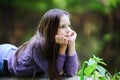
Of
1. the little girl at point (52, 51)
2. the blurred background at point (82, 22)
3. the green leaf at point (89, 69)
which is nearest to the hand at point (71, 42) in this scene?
the little girl at point (52, 51)

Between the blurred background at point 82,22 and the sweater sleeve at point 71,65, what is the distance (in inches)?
90.3

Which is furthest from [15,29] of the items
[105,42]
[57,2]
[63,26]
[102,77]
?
[102,77]

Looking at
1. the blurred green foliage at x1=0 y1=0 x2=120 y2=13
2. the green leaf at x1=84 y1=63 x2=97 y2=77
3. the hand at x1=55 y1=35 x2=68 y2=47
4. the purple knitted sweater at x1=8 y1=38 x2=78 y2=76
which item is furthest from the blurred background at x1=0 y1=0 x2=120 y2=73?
the green leaf at x1=84 y1=63 x2=97 y2=77

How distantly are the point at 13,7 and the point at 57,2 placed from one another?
650 mm

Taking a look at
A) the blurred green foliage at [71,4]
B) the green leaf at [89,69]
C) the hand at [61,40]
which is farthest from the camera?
the blurred green foliage at [71,4]

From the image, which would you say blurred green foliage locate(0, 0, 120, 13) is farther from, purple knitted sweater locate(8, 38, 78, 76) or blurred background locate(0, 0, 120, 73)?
purple knitted sweater locate(8, 38, 78, 76)

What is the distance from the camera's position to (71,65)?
2.79 meters

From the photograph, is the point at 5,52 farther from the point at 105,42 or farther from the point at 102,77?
the point at 105,42

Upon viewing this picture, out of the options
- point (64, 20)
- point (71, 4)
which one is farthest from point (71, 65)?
point (71, 4)

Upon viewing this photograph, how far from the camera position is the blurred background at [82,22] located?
17.6 feet

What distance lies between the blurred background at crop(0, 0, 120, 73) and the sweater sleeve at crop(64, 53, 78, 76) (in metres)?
2.29

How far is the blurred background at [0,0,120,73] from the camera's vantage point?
17.6 feet

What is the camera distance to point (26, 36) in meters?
5.64

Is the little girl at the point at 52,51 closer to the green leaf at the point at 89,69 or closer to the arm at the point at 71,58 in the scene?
the arm at the point at 71,58
